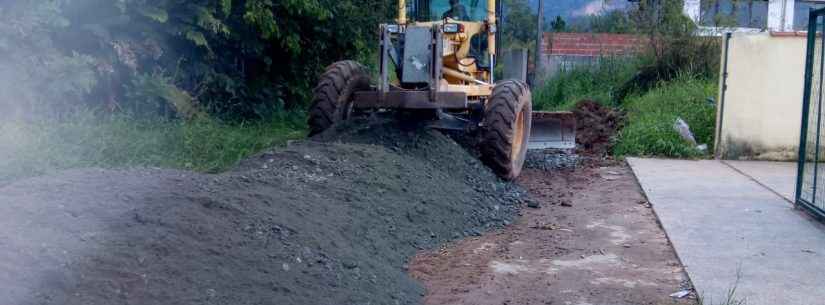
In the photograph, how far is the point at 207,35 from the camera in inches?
517

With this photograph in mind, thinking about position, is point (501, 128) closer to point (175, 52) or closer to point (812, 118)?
point (812, 118)

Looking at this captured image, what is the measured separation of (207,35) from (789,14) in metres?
21.9

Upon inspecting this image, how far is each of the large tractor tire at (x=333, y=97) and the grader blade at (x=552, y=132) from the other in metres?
2.78

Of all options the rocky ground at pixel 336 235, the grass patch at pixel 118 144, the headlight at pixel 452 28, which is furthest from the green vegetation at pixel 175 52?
the headlight at pixel 452 28

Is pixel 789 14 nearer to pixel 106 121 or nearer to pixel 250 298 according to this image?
pixel 106 121

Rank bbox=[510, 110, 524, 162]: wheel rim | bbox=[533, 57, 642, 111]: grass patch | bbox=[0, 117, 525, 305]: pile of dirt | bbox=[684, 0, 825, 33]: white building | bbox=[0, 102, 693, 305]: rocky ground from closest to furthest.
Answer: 1. bbox=[0, 117, 525, 305]: pile of dirt
2. bbox=[0, 102, 693, 305]: rocky ground
3. bbox=[510, 110, 524, 162]: wheel rim
4. bbox=[684, 0, 825, 33]: white building
5. bbox=[533, 57, 642, 111]: grass patch

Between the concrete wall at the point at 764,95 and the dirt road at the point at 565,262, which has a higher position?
the concrete wall at the point at 764,95

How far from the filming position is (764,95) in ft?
42.2

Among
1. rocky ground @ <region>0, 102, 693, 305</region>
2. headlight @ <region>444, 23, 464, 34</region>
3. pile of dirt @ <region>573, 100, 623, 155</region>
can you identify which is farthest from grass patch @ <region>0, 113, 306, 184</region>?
pile of dirt @ <region>573, 100, 623, 155</region>

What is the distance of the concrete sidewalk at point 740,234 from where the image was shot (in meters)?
5.96

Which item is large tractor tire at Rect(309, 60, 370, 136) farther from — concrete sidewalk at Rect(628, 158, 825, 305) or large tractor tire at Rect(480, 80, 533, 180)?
concrete sidewalk at Rect(628, 158, 825, 305)

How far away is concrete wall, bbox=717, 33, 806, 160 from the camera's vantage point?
12719mm

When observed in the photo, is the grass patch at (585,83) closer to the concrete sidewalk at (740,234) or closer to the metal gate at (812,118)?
the concrete sidewalk at (740,234)

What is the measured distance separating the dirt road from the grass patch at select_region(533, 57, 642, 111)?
9.53 m
